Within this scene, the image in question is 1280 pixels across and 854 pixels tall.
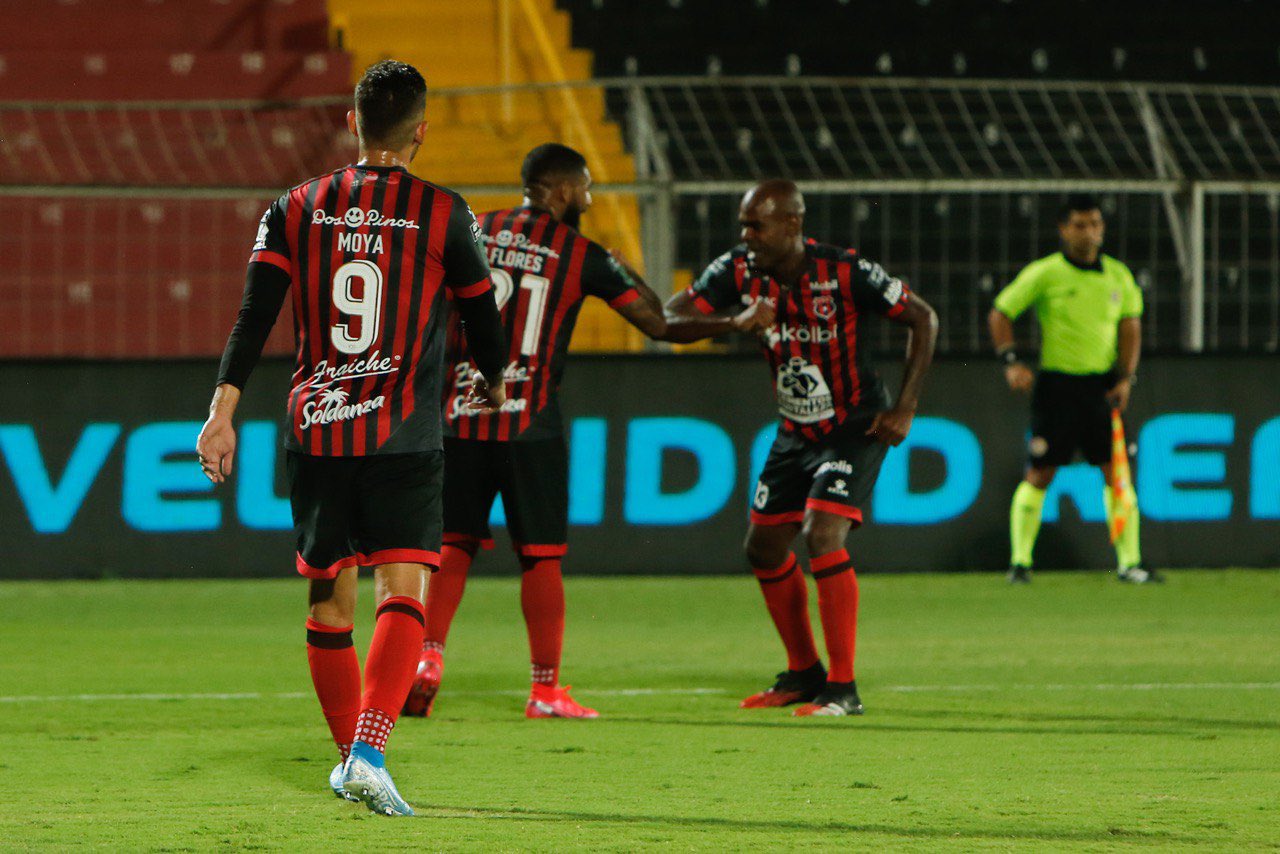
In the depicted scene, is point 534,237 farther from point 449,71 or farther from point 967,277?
point 449,71

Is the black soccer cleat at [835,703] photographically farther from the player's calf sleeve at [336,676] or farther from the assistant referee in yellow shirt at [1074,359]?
the assistant referee in yellow shirt at [1074,359]

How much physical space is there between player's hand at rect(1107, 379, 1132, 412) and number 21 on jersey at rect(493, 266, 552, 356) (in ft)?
16.3

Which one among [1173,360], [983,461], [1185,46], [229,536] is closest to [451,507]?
[229,536]

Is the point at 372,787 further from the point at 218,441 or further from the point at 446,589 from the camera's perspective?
the point at 446,589

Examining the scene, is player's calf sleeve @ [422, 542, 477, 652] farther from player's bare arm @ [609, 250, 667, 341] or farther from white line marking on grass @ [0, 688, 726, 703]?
player's bare arm @ [609, 250, 667, 341]

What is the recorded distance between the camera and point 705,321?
612cm

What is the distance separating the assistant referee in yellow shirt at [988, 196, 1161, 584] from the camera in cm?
1002

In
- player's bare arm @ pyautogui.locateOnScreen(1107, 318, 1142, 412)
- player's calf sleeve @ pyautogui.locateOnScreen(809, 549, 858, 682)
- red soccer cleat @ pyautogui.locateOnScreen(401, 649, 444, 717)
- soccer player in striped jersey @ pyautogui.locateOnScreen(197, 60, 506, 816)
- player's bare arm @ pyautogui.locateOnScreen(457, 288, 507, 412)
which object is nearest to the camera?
soccer player in striped jersey @ pyautogui.locateOnScreen(197, 60, 506, 816)

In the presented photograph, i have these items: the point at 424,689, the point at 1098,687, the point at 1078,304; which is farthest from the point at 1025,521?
the point at 424,689

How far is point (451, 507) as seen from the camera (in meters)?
6.09

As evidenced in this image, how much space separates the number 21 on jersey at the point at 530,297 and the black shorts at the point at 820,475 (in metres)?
0.92

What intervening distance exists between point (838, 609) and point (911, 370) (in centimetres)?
82

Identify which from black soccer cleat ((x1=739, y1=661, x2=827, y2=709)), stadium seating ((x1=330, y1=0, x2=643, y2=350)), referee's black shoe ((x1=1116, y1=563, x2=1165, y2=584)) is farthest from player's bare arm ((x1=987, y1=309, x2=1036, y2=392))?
black soccer cleat ((x1=739, y1=661, x2=827, y2=709))

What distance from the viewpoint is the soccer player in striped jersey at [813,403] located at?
19.8ft
